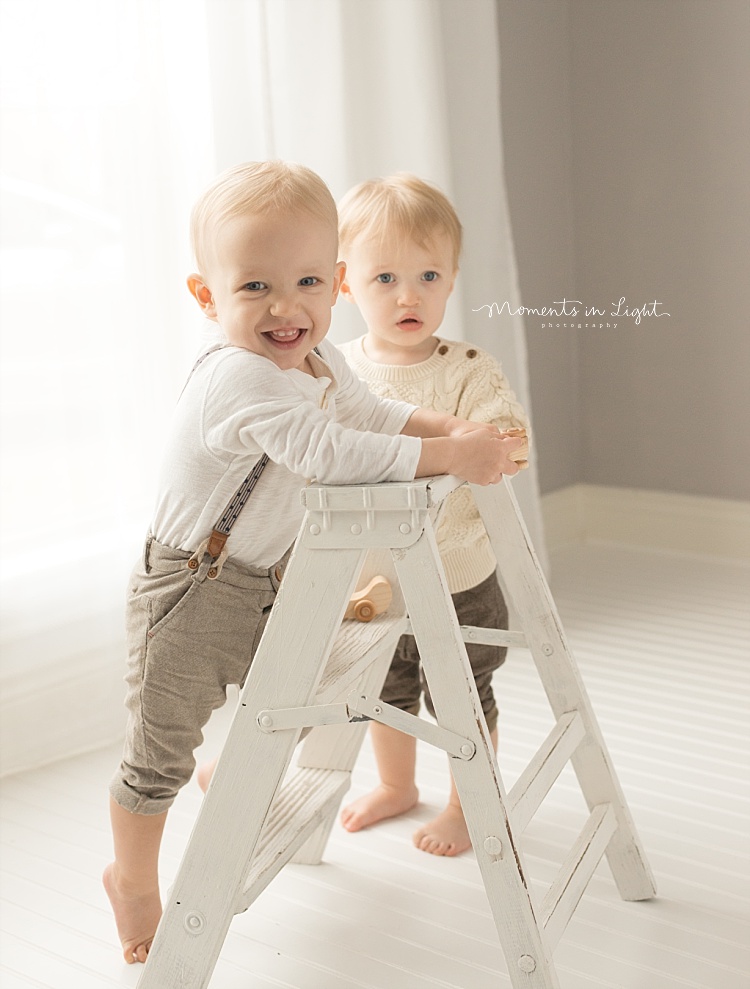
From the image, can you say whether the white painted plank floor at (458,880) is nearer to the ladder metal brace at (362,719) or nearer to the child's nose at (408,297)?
the ladder metal brace at (362,719)

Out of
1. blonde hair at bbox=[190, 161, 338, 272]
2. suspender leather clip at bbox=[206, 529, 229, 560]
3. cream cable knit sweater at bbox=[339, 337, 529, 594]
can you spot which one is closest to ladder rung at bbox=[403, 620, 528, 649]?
cream cable knit sweater at bbox=[339, 337, 529, 594]

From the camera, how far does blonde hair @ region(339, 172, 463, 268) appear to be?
62.2 inches

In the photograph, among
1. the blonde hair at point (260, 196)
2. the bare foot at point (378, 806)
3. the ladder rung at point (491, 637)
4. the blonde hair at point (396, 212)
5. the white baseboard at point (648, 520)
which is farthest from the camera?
the white baseboard at point (648, 520)

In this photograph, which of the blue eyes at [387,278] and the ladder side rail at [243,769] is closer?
the ladder side rail at [243,769]

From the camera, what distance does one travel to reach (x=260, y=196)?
3.88 ft

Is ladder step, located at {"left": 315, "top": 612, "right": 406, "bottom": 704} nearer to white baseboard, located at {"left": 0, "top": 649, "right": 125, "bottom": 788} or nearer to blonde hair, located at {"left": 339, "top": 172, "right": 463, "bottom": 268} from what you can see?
blonde hair, located at {"left": 339, "top": 172, "right": 463, "bottom": 268}

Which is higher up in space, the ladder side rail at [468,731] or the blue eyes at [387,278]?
the blue eyes at [387,278]

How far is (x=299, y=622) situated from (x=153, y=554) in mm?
270

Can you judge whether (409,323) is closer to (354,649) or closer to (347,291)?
(347,291)

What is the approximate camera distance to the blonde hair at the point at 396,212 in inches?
62.2

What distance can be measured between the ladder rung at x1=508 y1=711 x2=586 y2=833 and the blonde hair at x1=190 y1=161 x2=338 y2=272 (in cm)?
65

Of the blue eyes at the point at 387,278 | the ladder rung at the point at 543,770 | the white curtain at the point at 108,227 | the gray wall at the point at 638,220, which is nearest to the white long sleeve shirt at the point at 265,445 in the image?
the blue eyes at the point at 387,278

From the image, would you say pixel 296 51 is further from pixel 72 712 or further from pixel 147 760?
pixel 147 760

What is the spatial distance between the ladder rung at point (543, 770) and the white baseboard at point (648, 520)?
177 centimetres
